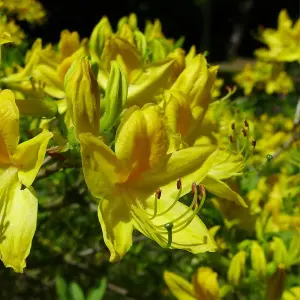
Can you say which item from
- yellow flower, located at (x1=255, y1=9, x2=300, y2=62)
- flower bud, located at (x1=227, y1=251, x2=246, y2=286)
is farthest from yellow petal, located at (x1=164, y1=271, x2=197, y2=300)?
yellow flower, located at (x1=255, y1=9, x2=300, y2=62)

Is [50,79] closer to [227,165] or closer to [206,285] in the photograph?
[227,165]

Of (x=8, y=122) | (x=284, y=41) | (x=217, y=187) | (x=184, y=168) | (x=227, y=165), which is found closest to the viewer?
(x=8, y=122)

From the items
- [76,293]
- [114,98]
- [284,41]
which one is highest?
[114,98]

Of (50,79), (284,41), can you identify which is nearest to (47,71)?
(50,79)

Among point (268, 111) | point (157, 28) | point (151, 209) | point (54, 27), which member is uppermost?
point (157, 28)

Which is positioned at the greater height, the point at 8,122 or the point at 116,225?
the point at 8,122

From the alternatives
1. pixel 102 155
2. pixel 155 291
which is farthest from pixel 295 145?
pixel 102 155

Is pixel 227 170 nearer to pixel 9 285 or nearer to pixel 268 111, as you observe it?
pixel 9 285

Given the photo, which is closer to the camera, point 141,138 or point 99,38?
point 141,138
